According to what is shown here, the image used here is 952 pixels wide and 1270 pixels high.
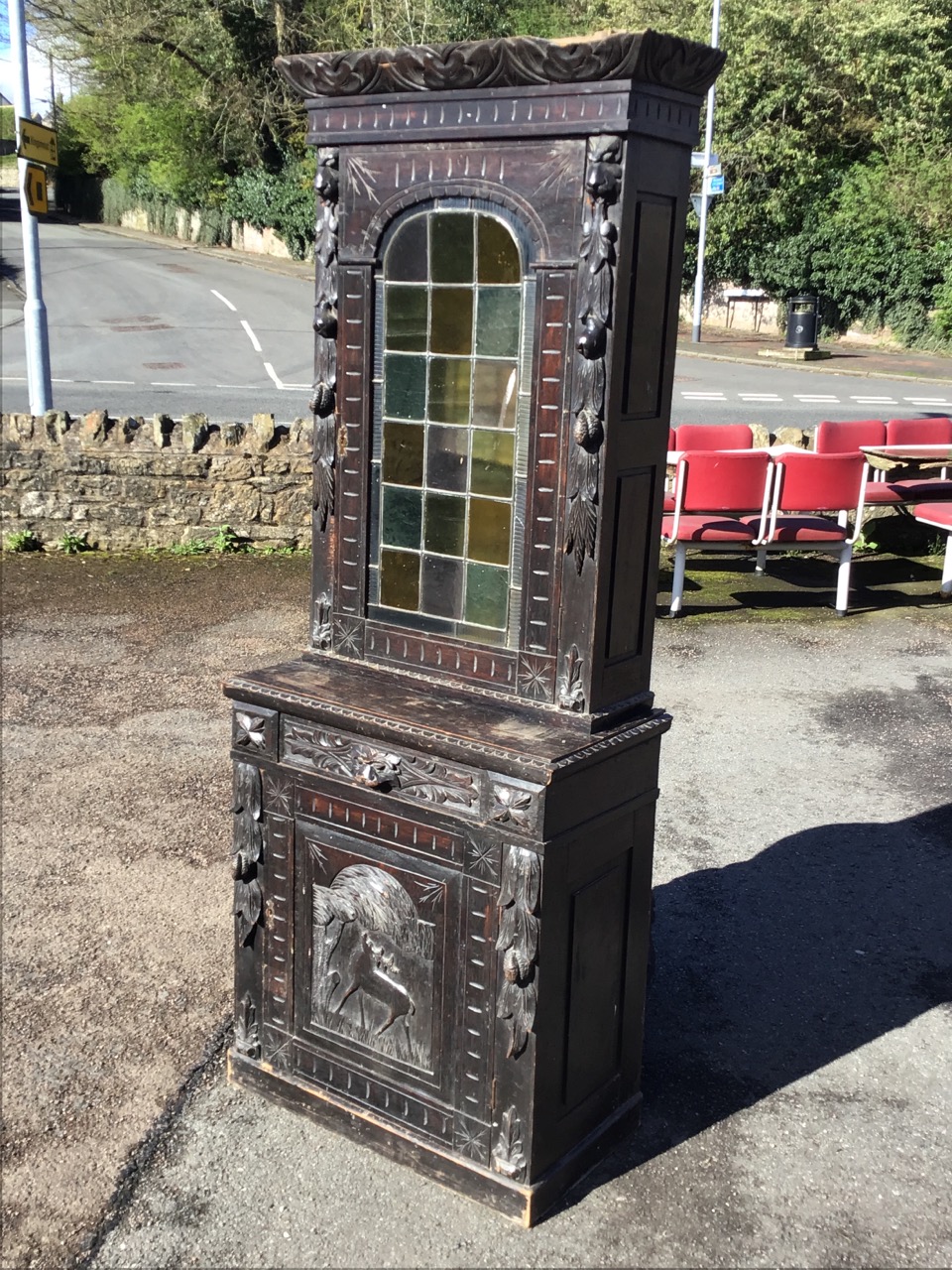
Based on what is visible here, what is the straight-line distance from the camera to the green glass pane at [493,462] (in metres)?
3.42

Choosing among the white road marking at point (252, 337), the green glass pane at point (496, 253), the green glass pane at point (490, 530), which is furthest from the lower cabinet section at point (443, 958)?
the white road marking at point (252, 337)

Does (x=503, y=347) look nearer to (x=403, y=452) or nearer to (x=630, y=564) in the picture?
(x=403, y=452)

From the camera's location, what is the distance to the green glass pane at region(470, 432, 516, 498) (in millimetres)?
3416

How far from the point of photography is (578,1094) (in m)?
3.67

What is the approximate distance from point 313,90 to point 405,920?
87.9 inches

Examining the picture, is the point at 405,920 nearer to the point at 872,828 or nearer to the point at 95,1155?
the point at 95,1155

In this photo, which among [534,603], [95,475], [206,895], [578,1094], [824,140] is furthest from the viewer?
[824,140]

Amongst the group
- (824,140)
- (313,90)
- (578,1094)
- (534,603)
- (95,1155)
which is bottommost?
(95,1155)

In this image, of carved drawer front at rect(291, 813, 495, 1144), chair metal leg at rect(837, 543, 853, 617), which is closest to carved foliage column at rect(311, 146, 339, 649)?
carved drawer front at rect(291, 813, 495, 1144)

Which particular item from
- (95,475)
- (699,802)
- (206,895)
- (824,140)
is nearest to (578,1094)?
(206,895)

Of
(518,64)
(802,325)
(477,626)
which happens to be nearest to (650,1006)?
(477,626)

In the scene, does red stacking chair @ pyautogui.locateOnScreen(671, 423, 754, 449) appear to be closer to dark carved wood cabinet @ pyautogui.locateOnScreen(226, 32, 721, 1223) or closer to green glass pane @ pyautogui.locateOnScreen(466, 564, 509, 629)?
dark carved wood cabinet @ pyautogui.locateOnScreen(226, 32, 721, 1223)

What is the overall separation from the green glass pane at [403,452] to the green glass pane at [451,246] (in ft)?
1.32

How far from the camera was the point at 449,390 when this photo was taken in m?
3.48
